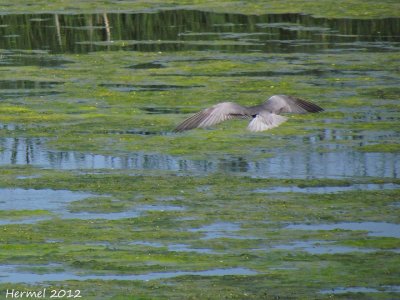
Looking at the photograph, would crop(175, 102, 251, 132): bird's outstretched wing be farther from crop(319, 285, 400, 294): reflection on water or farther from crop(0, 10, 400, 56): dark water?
crop(0, 10, 400, 56): dark water

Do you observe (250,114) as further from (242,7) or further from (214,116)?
(242,7)

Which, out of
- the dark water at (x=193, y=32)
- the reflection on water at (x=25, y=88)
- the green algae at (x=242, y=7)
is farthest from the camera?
the green algae at (x=242, y=7)

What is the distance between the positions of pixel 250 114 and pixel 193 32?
9.82m

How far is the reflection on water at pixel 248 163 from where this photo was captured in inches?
392

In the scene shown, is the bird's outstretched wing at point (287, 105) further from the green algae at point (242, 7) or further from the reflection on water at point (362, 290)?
the green algae at point (242, 7)

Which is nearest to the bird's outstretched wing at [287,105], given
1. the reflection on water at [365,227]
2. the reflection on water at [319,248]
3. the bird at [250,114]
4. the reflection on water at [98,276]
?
the bird at [250,114]

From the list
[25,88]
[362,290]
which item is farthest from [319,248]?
[25,88]

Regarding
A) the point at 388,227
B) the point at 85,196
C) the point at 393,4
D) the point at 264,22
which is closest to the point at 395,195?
the point at 388,227

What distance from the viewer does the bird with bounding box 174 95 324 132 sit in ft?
26.7

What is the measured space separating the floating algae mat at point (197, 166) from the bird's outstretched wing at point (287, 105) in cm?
71

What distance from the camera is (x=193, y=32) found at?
17984mm

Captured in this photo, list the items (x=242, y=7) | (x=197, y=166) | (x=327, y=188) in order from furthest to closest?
1. (x=242, y=7)
2. (x=197, y=166)
3. (x=327, y=188)

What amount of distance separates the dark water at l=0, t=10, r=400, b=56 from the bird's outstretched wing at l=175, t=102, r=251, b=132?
757 cm

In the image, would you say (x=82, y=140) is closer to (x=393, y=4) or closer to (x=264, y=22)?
(x=264, y=22)
